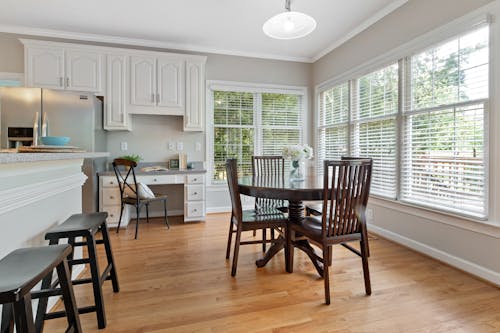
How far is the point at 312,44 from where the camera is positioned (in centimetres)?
412

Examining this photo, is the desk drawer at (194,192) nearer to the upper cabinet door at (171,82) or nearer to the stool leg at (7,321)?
the upper cabinet door at (171,82)

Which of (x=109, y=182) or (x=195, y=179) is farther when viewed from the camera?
(x=195, y=179)

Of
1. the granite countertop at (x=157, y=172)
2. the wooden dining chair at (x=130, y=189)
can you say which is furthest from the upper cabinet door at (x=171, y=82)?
the wooden dining chair at (x=130, y=189)

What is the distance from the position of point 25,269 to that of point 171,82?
337cm

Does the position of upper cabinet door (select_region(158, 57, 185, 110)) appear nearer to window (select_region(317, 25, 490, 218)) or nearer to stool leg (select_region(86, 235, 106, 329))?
window (select_region(317, 25, 490, 218))

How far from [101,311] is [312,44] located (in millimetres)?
4160

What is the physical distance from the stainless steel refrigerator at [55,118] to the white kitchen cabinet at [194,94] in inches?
46.8

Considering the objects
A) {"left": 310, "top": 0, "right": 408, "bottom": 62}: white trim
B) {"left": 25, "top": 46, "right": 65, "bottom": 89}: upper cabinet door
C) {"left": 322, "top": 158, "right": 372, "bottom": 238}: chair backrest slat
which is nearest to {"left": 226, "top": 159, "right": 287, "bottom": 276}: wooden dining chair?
{"left": 322, "top": 158, "right": 372, "bottom": 238}: chair backrest slat

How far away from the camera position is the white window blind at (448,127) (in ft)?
7.22

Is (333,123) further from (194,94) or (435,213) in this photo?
(194,94)

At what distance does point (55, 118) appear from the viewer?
3.17 m

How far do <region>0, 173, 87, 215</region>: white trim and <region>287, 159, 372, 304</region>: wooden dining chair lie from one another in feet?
5.53

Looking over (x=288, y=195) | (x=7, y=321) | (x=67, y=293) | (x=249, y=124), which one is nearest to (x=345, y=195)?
(x=288, y=195)

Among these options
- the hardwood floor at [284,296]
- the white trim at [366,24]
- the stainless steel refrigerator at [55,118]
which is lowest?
the hardwood floor at [284,296]
